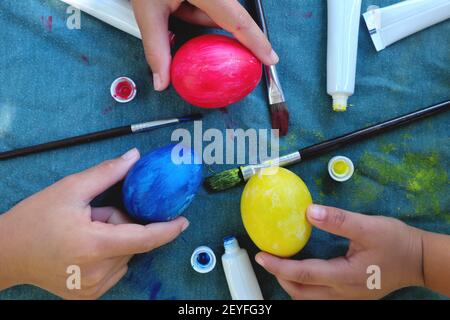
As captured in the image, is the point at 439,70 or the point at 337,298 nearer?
the point at 337,298

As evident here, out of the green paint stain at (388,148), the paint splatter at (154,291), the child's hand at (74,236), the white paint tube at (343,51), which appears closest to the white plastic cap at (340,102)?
the white paint tube at (343,51)

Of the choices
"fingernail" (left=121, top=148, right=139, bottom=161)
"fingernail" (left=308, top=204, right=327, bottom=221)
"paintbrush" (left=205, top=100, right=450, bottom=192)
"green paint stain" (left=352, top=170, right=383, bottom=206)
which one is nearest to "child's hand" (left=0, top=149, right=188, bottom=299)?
"fingernail" (left=121, top=148, right=139, bottom=161)

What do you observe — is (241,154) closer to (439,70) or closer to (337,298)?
(337,298)

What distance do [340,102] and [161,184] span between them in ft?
1.17

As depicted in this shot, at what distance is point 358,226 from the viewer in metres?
0.71

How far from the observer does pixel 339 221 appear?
0.71 m

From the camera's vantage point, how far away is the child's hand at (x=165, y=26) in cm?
69

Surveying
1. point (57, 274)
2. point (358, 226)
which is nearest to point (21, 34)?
point (57, 274)

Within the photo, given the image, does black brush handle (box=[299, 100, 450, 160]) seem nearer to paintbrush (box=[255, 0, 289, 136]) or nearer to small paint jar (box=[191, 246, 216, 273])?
paintbrush (box=[255, 0, 289, 136])

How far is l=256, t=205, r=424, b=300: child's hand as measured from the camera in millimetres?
715

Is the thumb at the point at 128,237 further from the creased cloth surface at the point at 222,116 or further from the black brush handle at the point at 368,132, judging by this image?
the black brush handle at the point at 368,132

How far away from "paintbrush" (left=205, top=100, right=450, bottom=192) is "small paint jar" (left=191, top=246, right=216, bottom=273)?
11 cm

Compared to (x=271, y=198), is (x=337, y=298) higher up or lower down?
lower down
